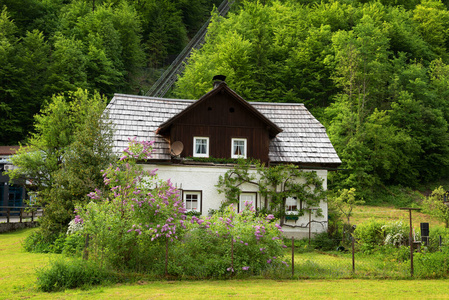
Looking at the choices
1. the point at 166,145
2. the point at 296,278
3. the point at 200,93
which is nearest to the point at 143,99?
the point at 166,145

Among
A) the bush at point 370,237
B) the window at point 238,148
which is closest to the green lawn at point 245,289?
the bush at point 370,237

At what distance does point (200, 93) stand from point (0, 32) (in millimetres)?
24402

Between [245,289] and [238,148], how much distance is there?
12981 mm

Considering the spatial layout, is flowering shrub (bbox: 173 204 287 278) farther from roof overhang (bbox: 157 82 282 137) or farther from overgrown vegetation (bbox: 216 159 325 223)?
roof overhang (bbox: 157 82 282 137)

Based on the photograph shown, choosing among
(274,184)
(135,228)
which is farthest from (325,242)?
(135,228)

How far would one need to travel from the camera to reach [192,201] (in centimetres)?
2208

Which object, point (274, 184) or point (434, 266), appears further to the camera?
point (274, 184)

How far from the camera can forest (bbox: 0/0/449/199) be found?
3897 centimetres

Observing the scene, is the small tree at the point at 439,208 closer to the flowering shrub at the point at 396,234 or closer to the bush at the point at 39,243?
the flowering shrub at the point at 396,234

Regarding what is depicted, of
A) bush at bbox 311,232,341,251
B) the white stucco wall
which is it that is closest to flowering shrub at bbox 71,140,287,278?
the white stucco wall

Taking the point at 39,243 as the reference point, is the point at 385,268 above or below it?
below

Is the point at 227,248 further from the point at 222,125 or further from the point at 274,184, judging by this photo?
the point at 222,125

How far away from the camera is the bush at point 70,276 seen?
11500 millimetres

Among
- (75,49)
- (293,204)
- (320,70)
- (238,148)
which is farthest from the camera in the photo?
(75,49)
